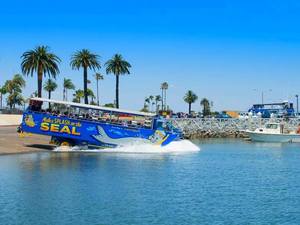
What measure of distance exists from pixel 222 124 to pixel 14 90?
307 ft

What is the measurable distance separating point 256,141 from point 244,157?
32.9m

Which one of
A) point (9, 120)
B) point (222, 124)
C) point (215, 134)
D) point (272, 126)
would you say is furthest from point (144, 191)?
point (222, 124)

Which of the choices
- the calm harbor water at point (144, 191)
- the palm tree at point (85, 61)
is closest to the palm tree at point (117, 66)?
the palm tree at point (85, 61)

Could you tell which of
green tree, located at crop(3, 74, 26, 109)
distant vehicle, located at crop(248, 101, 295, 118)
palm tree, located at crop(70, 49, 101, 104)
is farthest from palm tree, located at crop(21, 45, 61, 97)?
green tree, located at crop(3, 74, 26, 109)

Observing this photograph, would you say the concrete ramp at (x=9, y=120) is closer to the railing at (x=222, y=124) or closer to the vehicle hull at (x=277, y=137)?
the railing at (x=222, y=124)

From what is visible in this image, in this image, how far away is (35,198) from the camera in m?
26.7

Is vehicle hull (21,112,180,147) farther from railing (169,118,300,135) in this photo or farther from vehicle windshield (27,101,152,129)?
railing (169,118,300,135)

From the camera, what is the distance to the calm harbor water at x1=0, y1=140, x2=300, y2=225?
2325cm

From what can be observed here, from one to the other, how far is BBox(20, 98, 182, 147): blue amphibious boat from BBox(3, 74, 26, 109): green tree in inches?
4921

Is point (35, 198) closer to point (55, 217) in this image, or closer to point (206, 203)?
point (55, 217)

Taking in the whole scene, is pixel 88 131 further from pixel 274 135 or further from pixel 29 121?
pixel 274 135

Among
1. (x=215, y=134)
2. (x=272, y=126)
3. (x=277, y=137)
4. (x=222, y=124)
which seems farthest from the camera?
(x=222, y=124)

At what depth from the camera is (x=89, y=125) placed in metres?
53.1

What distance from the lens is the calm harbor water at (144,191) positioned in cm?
2325
